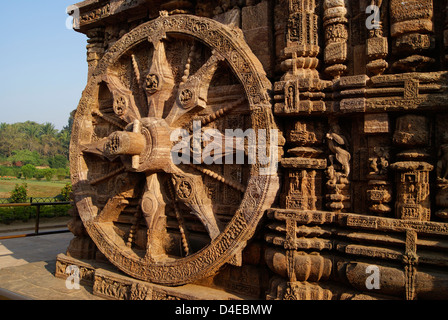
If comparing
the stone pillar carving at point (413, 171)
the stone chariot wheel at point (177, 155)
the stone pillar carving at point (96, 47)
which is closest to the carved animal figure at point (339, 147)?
the stone pillar carving at point (413, 171)

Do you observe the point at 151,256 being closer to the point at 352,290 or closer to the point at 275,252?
the point at 275,252

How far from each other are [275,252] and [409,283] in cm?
125

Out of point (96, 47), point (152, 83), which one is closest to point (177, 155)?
point (152, 83)

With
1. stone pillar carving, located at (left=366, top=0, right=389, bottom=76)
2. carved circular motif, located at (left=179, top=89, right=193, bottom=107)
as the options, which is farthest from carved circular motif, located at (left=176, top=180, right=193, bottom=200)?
stone pillar carving, located at (left=366, top=0, right=389, bottom=76)

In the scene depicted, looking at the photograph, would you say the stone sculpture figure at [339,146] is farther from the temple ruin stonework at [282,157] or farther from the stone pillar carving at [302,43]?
the stone pillar carving at [302,43]

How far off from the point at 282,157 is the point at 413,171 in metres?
1.31

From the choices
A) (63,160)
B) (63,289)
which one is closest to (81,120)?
(63,289)

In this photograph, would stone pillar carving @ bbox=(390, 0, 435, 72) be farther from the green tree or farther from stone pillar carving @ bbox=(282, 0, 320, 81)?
the green tree

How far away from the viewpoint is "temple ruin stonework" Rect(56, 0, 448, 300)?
341 centimetres

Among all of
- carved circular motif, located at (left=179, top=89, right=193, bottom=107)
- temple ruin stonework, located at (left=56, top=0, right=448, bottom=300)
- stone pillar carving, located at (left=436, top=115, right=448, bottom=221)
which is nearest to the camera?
stone pillar carving, located at (left=436, top=115, right=448, bottom=221)

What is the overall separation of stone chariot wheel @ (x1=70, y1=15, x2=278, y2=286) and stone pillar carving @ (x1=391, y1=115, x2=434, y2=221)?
1212mm

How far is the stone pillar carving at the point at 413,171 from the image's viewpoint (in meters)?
3.36

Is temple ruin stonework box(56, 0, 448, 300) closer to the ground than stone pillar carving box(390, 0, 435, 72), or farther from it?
closer to the ground

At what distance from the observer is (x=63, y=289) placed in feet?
16.3
